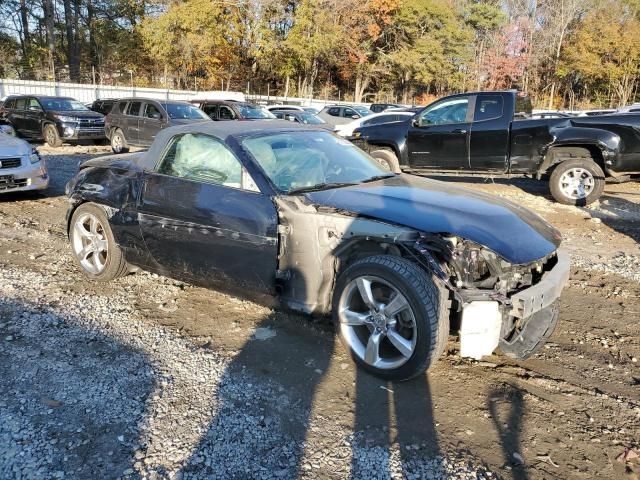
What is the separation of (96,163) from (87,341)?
204 centimetres

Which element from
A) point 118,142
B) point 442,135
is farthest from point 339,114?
point 442,135

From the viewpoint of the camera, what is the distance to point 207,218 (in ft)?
13.5

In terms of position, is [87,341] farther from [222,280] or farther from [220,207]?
[220,207]

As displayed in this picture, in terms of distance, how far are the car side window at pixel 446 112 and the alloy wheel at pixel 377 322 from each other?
7.25m

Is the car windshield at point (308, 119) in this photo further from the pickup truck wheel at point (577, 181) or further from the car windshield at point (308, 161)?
the car windshield at point (308, 161)

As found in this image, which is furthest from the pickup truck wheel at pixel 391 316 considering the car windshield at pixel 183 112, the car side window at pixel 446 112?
the car windshield at pixel 183 112

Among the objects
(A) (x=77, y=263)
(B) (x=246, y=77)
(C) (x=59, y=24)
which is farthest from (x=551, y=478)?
(C) (x=59, y=24)

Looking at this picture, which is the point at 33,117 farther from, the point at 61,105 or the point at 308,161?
the point at 308,161

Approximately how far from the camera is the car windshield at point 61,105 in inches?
699

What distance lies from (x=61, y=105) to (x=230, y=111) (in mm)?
6105

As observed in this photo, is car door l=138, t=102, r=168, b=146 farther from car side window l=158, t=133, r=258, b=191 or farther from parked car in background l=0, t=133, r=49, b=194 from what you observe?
car side window l=158, t=133, r=258, b=191

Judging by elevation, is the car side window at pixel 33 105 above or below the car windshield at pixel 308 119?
below

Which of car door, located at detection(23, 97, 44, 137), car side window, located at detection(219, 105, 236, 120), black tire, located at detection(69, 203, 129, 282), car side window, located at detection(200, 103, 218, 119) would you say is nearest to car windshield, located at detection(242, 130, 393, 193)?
black tire, located at detection(69, 203, 129, 282)

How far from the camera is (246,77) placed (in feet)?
139
